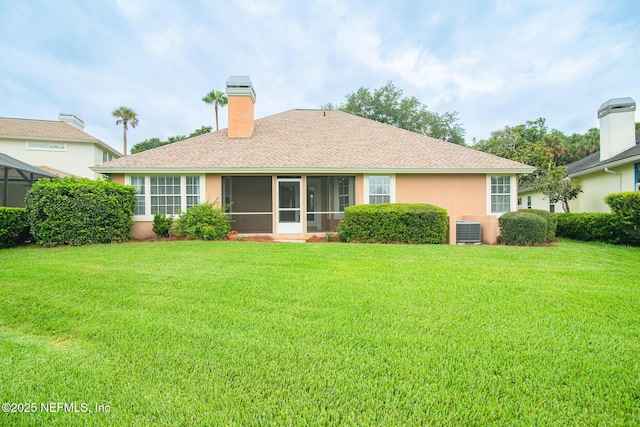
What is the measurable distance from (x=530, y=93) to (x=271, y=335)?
25.5 m

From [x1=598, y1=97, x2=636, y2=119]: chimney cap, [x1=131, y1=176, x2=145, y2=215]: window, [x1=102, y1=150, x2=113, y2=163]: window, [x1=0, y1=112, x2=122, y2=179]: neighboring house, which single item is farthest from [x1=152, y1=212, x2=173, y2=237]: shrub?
[x1=598, y1=97, x2=636, y2=119]: chimney cap

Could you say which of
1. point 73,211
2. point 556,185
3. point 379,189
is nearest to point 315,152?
point 379,189

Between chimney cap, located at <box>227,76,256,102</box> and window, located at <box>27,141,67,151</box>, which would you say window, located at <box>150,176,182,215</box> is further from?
window, located at <box>27,141,67,151</box>

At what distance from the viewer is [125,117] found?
3103cm

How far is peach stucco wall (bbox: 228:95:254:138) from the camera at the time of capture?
13.4 meters

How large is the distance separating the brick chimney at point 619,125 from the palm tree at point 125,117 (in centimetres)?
3800

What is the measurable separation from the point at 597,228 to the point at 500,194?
3.14m

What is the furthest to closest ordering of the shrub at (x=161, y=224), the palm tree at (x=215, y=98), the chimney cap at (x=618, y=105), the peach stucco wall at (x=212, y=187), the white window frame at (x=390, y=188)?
the palm tree at (x=215, y=98), the chimney cap at (x=618, y=105), the white window frame at (x=390, y=188), the peach stucco wall at (x=212, y=187), the shrub at (x=161, y=224)

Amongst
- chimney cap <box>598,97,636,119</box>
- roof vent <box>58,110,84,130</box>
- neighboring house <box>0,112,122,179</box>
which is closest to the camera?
chimney cap <box>598,97,636,119</box>

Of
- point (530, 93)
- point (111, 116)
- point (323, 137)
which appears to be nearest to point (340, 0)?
point (323, 137)

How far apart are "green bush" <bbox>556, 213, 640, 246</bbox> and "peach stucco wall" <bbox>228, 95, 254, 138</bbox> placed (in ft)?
44.7

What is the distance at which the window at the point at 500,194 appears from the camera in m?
11.9

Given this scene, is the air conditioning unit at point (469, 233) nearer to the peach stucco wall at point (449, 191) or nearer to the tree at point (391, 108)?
the peach stucco wall at point (449, 191)

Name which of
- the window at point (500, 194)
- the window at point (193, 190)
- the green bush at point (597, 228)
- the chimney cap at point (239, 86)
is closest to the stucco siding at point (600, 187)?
the green bush at point (597, 228)
